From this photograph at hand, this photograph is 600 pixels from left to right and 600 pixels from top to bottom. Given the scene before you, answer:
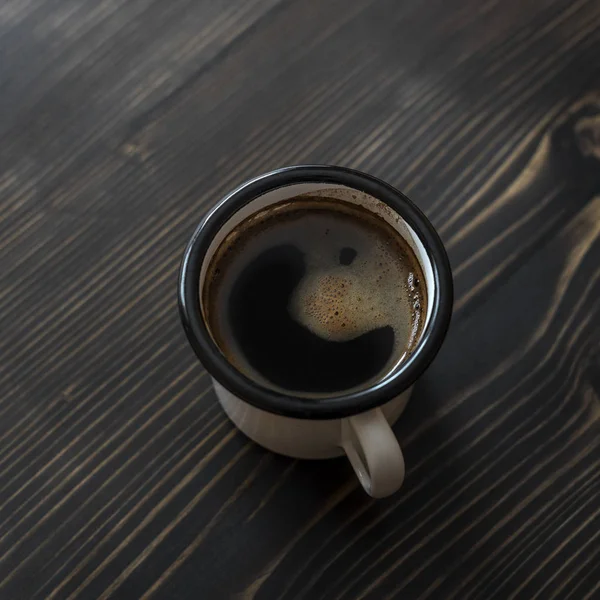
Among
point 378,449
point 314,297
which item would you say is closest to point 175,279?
point 314,297

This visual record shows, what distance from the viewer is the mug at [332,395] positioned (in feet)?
1.53

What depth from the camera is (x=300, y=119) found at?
679mm

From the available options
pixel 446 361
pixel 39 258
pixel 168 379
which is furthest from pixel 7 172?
pixel 446 361

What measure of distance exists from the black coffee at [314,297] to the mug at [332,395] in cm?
3

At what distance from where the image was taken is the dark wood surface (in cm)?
58

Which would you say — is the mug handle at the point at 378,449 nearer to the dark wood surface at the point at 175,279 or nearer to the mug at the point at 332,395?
the mug at the point at 332,395

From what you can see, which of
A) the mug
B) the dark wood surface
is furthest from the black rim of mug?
the dark wood surface

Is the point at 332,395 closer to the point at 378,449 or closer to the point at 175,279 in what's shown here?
the point at 378,449

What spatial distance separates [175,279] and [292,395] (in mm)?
193

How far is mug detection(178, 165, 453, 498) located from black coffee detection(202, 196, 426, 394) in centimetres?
3

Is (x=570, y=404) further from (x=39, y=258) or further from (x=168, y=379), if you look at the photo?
(x=39, y=258)

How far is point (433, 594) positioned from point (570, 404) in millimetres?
170

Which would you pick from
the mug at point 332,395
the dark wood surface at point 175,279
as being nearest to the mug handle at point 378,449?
the mug at point 332,395

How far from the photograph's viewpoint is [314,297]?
56 cm
